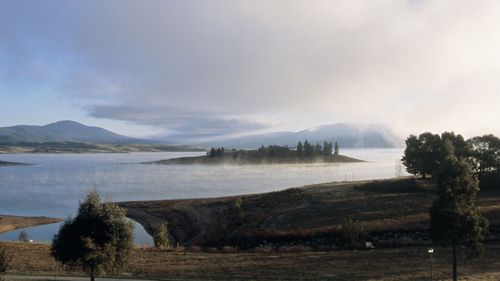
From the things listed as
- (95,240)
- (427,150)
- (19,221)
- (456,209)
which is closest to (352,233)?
(456,209)

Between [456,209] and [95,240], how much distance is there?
23.3 metres

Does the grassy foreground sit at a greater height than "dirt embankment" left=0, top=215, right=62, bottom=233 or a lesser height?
greater

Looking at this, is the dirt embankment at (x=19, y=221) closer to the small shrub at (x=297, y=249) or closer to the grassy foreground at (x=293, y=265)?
the grassy foreground at (x=293, y=265)

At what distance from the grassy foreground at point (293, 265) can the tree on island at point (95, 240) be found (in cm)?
322

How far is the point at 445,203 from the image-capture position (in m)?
32.3

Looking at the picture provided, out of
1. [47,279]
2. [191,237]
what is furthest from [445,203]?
[191,237]

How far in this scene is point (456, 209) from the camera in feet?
105

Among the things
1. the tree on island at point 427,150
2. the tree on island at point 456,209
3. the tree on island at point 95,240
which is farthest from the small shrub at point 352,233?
the tree on island at point 427,150

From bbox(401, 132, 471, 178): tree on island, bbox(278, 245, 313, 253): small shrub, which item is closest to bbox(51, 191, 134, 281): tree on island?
bbox(278, 245, 313, 253): small shrub

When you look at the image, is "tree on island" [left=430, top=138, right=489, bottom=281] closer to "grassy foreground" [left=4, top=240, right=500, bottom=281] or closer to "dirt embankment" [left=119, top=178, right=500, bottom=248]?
"grassy foreground" [left=4, top=240, right=500, bottom=281]

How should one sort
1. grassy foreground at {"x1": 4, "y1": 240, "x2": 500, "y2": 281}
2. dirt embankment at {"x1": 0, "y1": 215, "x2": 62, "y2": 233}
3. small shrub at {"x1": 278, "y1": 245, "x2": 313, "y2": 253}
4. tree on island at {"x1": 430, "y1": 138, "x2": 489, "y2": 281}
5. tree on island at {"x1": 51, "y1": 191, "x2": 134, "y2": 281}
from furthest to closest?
dirt embankment at {"x1": 0, "y1": 215, "x2": 62, "y2": 233}
small shrub at {"x1": 278, "y1": 245, "x2": 313, "y2": 253}
grassy foreground at {"x1": 4, "y1": 240, "x2": 500, "y2": 281}
tree on island at {"x1": 430, "y1": 138, "x2": 489, "y2": 281}
tree on island at {"x1": 51, "y1": 191, "x2": 134, "y2": 281}

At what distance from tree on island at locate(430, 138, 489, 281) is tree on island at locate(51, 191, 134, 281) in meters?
20.6

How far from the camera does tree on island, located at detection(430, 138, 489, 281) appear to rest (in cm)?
3203

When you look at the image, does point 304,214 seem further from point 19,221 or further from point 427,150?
point 19,221
